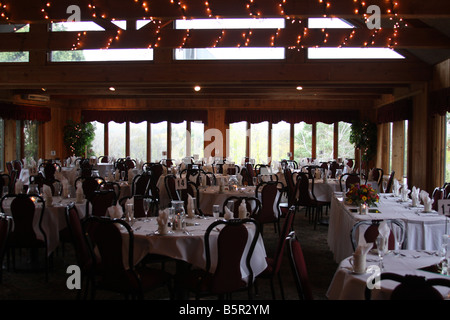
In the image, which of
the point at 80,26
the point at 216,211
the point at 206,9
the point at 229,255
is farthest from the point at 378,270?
the point at 80,26

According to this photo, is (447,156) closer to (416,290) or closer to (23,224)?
(23,224)

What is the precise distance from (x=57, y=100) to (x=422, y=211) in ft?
47.0

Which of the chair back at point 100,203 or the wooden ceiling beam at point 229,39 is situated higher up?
the wooden ceiling beam at point 229,39

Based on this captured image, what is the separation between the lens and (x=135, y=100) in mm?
17078

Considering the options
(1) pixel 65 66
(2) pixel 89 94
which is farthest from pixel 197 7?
(2) pixel 89 94

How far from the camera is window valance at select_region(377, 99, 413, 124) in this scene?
37.1ft

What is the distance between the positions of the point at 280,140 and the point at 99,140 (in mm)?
6859

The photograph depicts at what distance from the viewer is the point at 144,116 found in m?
17.1

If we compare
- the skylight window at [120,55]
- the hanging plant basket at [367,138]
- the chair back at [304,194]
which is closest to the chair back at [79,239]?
the chair back at [304,194]

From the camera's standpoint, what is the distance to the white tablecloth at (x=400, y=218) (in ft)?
16.3

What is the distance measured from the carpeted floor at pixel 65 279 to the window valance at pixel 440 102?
4.00 m

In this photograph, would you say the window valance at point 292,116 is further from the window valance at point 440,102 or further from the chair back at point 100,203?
the chair back at point 100,203

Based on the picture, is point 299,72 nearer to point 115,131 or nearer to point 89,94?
point 89,94

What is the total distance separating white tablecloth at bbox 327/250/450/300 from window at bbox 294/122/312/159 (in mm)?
13403
